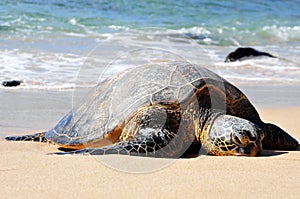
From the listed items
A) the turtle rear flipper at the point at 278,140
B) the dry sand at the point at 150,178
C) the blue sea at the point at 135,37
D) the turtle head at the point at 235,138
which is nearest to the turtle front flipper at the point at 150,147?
the dry sand at the point at 150,178

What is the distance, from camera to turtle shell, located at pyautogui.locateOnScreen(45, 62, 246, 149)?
4.41m

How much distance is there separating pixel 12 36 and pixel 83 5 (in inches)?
334

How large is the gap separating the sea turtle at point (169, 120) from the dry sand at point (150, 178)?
0.56ft

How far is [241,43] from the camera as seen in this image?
17031mm

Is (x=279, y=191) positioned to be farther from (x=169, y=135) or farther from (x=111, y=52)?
(x=111, y=52)

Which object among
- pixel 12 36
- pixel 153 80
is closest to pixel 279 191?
pixel 153 80

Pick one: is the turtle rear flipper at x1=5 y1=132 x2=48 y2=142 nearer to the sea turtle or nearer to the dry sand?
the sea turtle

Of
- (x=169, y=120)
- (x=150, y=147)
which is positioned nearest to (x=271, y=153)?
(x=169, y=120)

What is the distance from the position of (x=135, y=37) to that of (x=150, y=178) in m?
11.9

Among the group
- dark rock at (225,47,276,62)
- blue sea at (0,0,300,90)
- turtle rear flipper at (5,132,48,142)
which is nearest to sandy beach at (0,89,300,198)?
turtle rear flipper at (5,132,48,142)

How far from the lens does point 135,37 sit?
1514cm

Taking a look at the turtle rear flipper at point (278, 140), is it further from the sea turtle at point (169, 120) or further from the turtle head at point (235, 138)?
the turtle head at point (235, 138)

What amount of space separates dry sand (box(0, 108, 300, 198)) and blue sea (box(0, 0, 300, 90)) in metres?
4.11

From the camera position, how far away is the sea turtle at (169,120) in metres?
4.18
